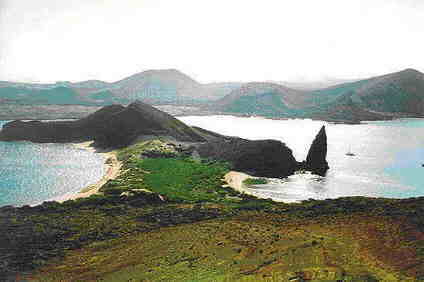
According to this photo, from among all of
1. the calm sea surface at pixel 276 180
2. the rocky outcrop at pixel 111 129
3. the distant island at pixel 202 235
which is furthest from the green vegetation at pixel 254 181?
the rocky outcrop at pixel 111 129

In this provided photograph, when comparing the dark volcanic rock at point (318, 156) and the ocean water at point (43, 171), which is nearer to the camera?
the ocean water at point (43, 171)

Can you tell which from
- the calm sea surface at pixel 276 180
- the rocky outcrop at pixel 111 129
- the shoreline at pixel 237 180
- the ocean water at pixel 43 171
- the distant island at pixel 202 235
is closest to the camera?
the distant island at pixel 202 235

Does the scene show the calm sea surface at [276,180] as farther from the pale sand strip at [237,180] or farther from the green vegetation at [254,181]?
the pale sand strip at [237,180]

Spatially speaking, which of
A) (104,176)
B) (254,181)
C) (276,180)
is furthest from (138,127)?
(254,181)

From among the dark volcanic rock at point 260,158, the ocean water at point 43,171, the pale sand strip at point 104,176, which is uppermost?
the dark volcanic rock at point 260,158

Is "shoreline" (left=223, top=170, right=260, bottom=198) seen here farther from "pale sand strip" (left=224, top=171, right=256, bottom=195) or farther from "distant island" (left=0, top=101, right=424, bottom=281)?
"distant island" (left=0, top=101, right=424, bottom=281)

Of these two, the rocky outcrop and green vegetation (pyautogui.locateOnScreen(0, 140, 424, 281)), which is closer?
green vegetation (pyautogui.locateOnScreen(0, 140, 424, 281))

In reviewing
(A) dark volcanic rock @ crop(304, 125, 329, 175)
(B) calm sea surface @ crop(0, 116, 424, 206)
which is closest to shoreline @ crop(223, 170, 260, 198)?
(B) calm sea surface @ crop(0, 116, 424, 206)

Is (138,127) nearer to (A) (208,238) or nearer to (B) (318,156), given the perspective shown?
(B) (318,156)
